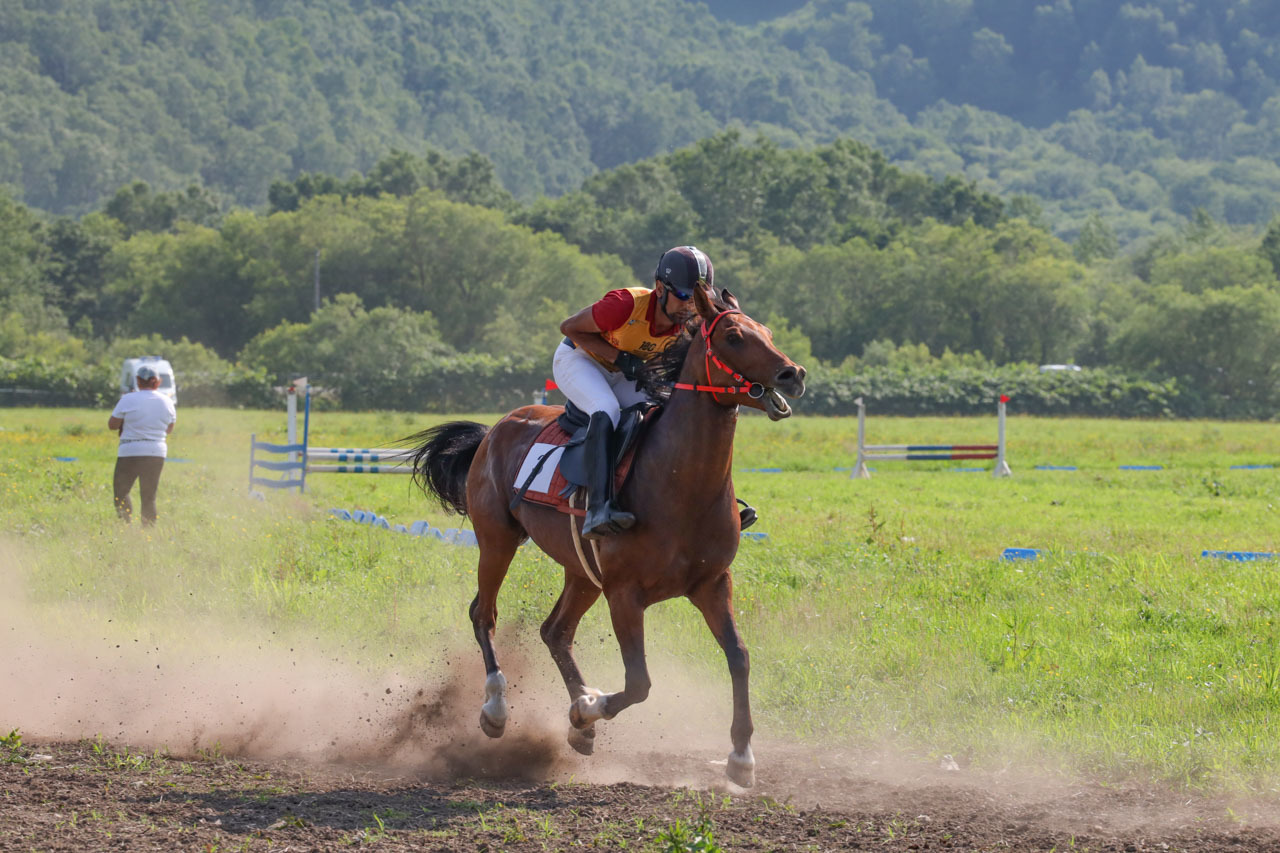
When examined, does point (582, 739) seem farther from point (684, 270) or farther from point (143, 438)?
point (143, 438)

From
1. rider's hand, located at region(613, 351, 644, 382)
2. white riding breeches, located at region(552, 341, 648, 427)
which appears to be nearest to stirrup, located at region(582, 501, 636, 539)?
white riding breeches, located at region(552, 341, 648, 427)

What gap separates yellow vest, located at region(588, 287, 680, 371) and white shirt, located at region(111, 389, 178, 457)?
26.2 ft

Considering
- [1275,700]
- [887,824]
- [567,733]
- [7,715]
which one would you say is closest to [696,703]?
[567,733]

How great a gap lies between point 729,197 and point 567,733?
101 metres

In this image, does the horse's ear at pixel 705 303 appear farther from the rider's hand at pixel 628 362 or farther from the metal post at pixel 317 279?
the metal post at pixel 317 279

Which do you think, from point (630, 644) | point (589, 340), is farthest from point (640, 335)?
point (630, 644)

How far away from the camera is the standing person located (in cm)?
1388

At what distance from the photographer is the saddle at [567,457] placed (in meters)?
6.93

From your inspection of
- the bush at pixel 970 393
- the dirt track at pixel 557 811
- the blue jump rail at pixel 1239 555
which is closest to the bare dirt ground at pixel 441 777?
the dirt track at pixel 557 811

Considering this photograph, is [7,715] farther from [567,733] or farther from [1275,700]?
[1275,700]

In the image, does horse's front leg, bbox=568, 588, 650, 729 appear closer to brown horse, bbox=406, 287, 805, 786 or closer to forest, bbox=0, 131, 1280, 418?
brown horse, bbox=406, 287, 805, 786

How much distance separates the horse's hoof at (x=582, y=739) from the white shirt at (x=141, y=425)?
8190mm

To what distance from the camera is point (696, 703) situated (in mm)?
8398

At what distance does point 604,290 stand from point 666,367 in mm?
74827
